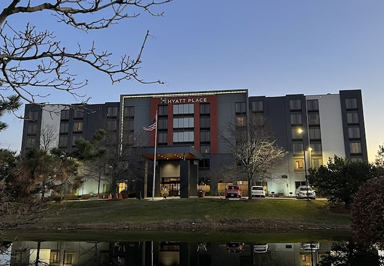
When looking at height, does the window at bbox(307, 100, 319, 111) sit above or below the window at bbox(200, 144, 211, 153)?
above

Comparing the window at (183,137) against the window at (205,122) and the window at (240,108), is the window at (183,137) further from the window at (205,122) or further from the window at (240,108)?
the window at (240,108)

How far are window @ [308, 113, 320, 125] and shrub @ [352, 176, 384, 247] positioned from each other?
5391 centimetres

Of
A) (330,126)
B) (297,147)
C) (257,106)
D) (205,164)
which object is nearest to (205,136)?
(205,164)

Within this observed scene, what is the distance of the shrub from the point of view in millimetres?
11758

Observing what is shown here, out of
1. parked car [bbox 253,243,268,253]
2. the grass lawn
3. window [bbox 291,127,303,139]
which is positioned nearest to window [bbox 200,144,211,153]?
window [bbox 291,127,303,139]

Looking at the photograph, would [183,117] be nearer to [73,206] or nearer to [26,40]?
[73,206]

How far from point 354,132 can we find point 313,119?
770 cm

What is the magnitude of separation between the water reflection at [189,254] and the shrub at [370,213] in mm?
797

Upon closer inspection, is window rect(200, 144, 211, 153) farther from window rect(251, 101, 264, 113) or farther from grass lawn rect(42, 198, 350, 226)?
grass lawn rect(42, 198, 350, 226)

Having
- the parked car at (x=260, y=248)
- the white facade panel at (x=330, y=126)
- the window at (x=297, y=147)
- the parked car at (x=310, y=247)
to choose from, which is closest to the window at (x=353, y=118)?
the white facade panel at (x=330, y=126)

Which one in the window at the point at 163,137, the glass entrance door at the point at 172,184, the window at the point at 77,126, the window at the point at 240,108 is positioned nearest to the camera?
the glass entrance door at the point at 172,184

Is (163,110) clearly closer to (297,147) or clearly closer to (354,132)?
(297,147)

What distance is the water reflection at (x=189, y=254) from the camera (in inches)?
460

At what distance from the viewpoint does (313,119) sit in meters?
64.5
